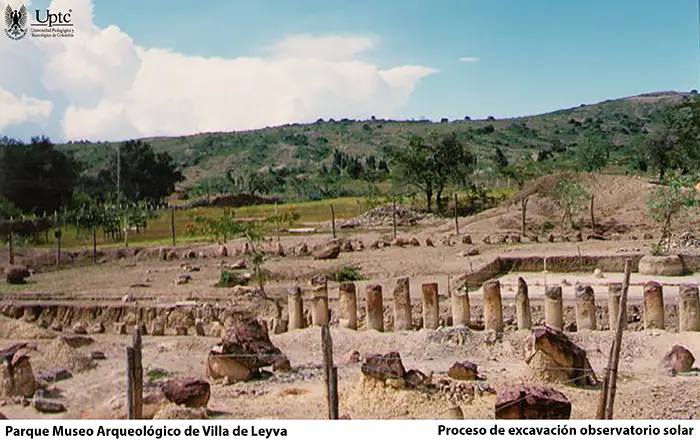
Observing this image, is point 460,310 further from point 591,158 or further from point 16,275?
point 591,158

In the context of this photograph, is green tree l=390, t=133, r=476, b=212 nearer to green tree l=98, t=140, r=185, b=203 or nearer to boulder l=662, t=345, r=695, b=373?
green tree l=98, t=140, r=185, b=203

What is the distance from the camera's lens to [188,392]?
14008mm

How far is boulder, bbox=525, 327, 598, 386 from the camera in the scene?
15.5 metres

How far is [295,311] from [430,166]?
31.1m

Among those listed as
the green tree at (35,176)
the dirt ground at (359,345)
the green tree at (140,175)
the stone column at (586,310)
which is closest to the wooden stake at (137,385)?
the dirt ground at (359,345)

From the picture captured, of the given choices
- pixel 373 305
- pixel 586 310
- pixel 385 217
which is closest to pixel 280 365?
pixel 373 305

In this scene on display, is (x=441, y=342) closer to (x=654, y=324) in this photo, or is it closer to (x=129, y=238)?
(x=654, y=324)

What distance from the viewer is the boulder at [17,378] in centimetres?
1585

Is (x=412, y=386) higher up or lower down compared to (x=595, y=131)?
lower down

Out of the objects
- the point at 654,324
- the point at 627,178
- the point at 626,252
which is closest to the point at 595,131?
the point at 627,178

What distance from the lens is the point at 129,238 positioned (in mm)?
45969

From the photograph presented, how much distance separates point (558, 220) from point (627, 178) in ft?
19.1

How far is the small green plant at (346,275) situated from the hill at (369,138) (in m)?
56.2
